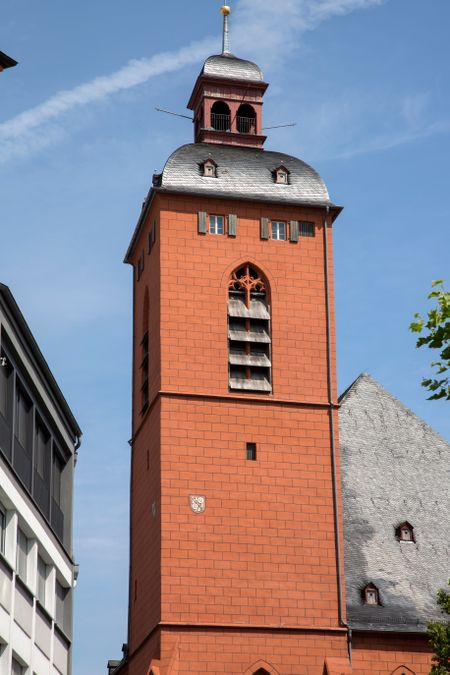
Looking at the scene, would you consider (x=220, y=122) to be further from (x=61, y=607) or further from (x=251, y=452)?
(x=61, y=607)

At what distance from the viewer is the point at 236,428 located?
37.3m

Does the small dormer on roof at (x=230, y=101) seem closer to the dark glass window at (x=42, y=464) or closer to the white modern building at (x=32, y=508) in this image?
the white modern building at (x=32, y=508)

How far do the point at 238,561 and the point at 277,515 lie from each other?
1479mm

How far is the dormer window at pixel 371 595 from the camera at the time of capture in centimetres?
3691

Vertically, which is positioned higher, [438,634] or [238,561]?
[238,561]

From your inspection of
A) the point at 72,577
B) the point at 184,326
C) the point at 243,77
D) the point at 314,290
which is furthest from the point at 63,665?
the point at 243,77

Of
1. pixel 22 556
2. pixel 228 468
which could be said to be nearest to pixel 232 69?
pixel 228 468

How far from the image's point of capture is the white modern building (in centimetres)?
2684

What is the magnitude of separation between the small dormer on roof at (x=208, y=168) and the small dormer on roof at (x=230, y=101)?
2.68 meters

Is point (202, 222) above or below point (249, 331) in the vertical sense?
above

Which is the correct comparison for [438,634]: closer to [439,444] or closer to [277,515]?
[277,515]

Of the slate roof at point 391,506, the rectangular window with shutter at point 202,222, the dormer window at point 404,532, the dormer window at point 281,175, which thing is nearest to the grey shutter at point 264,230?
the dormer window at point 281,175

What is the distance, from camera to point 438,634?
97.0ft

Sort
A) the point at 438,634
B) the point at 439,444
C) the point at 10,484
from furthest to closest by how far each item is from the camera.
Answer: the point at 439,444
the point at 438,634
the point at 10,484
